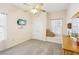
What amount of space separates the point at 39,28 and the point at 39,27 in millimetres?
18

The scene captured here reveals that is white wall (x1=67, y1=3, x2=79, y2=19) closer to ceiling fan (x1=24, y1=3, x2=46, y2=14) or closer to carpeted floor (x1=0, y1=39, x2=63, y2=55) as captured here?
ceiling fan (x1=24, y1=3, x2=46, y2=14)

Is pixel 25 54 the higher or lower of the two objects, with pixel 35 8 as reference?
lower

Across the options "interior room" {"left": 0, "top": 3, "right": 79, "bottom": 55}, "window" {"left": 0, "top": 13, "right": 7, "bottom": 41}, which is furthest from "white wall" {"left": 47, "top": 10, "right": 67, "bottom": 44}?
"window" {"left": 0, "top": 13, "right": 7, "bottom": 41}

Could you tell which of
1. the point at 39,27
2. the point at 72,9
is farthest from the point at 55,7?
the point at 39,27

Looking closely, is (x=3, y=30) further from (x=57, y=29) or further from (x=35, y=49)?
(x=57, y=29)

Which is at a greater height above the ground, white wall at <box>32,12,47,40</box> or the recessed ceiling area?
the recessed ceiling area

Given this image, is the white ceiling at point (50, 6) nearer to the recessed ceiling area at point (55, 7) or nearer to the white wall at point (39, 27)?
the recessed ceiling area at point (55, 7)

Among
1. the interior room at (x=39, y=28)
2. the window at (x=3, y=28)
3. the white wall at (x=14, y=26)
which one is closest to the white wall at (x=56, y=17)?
the interior room at (x=39, y=28)

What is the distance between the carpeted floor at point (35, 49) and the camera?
5.75 ft

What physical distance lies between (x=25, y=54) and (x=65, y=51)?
0.66 meters

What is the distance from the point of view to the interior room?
1.74 meters

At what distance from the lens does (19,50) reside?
1.77 metres
